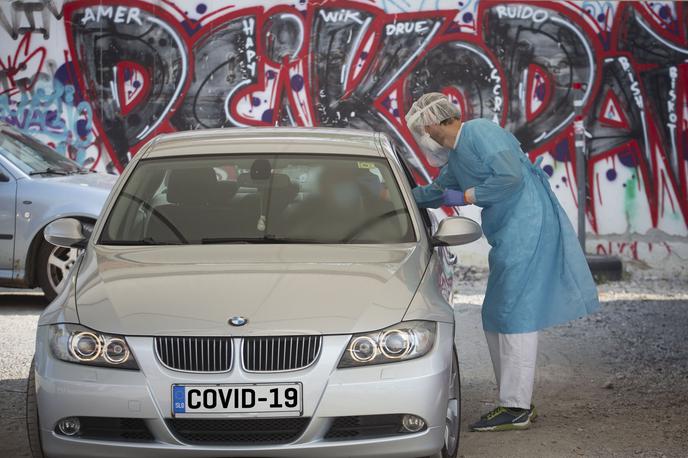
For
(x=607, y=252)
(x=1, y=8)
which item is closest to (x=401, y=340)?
(x=607, y=252)

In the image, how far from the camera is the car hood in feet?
14.5

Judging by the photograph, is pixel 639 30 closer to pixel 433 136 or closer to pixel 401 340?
pixel 433 136

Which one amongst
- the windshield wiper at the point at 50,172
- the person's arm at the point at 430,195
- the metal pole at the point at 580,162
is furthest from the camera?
the metal pole at the point at 580,162

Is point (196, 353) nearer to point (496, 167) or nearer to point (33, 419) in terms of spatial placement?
point (33, 419)

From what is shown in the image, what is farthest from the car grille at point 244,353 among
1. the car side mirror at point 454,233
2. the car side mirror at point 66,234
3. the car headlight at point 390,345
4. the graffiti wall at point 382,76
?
the graffiti wall at point 382,76

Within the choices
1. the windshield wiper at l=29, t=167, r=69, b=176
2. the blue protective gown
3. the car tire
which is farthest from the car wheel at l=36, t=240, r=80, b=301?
the car tire

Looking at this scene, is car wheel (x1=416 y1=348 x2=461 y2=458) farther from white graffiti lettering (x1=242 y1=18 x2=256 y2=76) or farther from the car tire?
white graffiti lettering (x1=242 y1=18 x2=256 y2=76)

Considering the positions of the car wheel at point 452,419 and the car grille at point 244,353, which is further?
the car wheel at point 452,419

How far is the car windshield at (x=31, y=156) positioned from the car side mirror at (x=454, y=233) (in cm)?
562

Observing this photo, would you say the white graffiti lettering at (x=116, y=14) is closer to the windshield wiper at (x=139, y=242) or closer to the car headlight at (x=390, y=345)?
the windshield wiper at (x=139, y=242)

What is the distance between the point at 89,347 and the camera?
14.6 feet

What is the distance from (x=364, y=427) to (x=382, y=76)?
9428 mm

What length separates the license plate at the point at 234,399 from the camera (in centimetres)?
427

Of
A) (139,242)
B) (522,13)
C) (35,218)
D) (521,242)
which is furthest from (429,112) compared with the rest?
(522,13)
